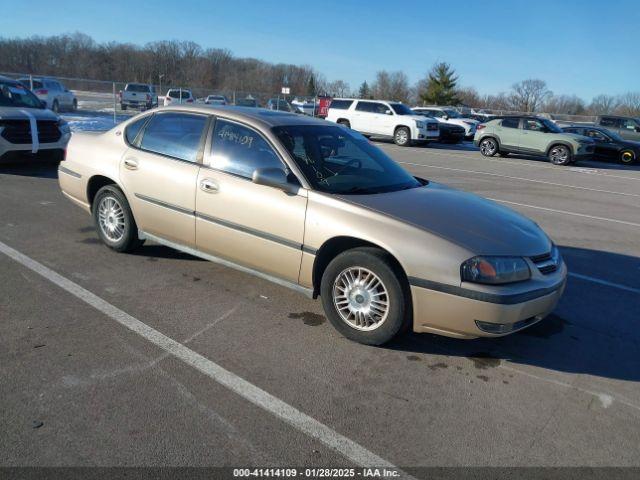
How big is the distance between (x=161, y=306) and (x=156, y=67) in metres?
95.6

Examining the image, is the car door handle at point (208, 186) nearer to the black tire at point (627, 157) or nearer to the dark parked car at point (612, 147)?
the dark parked car at point (612, 147)

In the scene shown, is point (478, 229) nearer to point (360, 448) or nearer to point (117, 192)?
point (360, 448)

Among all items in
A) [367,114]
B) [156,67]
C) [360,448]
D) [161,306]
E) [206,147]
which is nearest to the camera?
[360,448]

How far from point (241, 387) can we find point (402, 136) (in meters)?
20.1

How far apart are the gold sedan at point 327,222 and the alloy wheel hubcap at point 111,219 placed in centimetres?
2

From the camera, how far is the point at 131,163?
503 centimetres

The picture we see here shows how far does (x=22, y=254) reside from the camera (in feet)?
17.0

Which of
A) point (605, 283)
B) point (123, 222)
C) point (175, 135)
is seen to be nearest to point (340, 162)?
point (175, 135)

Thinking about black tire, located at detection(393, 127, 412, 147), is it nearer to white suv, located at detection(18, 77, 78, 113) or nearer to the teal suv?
the teal suv

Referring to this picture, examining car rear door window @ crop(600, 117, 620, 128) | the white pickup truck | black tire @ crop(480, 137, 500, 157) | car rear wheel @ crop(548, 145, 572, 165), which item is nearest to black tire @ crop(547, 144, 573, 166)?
car rear wheel @ crop(548, 145, 572, 165)

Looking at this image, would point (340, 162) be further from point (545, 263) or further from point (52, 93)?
point (52, 93)

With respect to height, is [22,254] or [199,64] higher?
[199,64]

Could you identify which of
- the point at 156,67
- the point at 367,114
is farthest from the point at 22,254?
the point at 156,67

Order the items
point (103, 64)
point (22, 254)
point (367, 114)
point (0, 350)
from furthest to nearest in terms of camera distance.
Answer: point (103, 64), point (367, 114), point (22, 254), point (0, 350)
